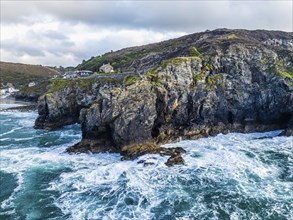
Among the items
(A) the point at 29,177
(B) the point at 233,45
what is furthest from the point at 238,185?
(B) the point at 233,45

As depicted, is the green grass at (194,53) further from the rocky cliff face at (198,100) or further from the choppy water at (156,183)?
the choppy water at (156,183)

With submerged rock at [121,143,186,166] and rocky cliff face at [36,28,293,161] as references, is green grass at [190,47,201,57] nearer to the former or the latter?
rocky cliff face at [36,28,293,161]

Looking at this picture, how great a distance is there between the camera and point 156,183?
2755 cm

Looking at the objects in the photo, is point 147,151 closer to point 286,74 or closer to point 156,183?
point 156,183

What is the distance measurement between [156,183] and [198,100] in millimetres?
19677

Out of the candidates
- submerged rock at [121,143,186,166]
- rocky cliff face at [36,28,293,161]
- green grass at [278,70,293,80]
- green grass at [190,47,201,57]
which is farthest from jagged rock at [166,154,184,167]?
green grass at [278,70,293,80]

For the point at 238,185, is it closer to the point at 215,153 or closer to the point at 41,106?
the point at 215,153

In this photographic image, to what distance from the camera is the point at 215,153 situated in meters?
35.6

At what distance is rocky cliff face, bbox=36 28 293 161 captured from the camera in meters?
37.9

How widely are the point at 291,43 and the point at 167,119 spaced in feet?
171

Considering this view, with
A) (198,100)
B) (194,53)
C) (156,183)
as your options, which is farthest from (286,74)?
(156,183)

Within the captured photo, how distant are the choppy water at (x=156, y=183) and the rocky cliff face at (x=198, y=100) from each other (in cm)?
361

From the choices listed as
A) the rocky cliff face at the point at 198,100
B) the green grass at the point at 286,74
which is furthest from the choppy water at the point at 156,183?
the green grass at the point at 286,74

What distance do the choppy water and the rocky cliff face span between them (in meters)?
3.61
